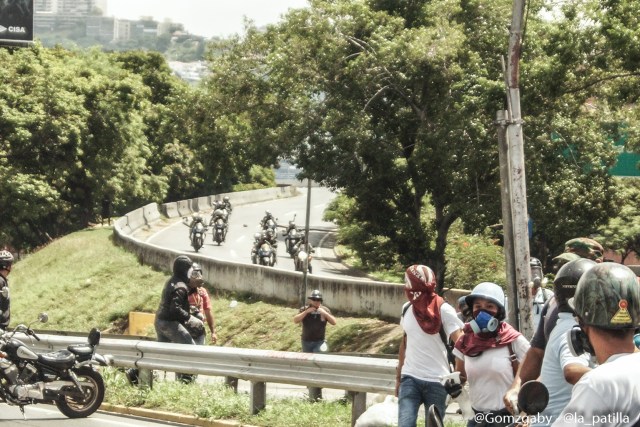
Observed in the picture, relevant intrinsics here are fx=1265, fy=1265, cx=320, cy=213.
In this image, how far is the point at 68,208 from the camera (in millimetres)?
60594

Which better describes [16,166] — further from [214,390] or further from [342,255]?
[214,390]

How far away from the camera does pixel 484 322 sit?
7.28 m

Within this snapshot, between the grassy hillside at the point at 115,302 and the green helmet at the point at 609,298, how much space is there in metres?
20.3

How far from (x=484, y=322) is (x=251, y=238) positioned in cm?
5001

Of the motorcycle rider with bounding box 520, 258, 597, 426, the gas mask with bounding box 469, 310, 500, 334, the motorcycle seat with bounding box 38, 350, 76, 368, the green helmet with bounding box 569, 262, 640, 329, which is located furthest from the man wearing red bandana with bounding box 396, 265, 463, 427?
the motorcycle seat with bounding box 38, 350, 76, 368

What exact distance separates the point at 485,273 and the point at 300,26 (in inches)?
343

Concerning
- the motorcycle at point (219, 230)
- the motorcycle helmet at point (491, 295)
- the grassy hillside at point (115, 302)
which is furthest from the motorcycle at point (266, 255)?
the motorcycle helmet at point (491, 295)

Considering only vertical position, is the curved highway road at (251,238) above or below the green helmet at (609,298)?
below

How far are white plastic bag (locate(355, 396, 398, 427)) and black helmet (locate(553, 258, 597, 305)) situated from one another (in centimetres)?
438

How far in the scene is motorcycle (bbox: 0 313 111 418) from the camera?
12.2 meters

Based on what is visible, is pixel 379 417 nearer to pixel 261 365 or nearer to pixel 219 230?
pixel 261 365

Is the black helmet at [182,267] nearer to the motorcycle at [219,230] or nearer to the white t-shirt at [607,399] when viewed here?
the white t-shirt at [607,399]

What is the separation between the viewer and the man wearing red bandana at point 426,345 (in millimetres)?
8391

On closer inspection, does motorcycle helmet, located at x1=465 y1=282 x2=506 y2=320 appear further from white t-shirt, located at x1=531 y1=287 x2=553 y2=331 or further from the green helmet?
white t-shirt, located at x1=531 y1=287 x2=553 y2=331
